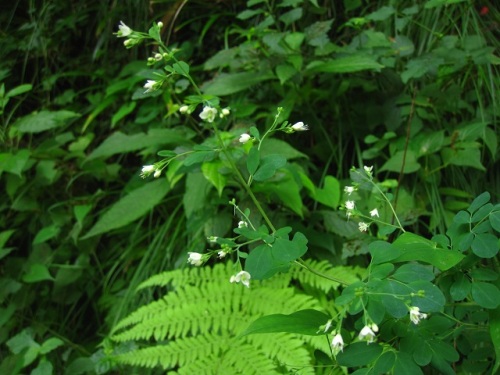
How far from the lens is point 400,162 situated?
1.62 meters

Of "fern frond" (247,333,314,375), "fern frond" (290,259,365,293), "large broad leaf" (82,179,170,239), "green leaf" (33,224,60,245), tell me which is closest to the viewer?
"fern frond" (247,333,314,375)

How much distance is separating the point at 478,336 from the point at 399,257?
0.33 meters

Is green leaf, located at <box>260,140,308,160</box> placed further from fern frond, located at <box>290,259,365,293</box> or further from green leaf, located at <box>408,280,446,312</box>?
green leaf, located at <box>408,280,446,312</box>

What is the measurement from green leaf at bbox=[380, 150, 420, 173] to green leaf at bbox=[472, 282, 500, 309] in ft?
2.76

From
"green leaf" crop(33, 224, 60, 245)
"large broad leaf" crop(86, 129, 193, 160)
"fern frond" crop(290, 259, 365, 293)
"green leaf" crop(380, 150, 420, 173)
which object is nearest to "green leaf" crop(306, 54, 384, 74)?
"green leaf" crop(380, 150, 420, 173)

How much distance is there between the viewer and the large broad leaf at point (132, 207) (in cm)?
171

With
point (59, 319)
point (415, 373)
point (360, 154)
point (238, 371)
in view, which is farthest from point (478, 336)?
point (59, 319)

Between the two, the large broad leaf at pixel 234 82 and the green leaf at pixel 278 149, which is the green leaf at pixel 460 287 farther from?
the large broad leaf at pixel 234 82

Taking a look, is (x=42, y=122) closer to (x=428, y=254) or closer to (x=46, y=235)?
(x=46, y=235)

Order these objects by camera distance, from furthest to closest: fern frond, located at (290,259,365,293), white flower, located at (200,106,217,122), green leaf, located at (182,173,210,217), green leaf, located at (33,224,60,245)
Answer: green leaf, located at (33,224,60,245) → green leaf, located at (182,173,210,217) → fern frond, located at (290,259,365,293) → white flower, located at (200,106,217,122)

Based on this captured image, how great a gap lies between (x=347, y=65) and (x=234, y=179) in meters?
0.54

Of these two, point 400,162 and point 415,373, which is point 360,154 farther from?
point 415,373

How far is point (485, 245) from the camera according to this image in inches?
30.2

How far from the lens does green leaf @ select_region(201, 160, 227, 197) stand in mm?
1419
